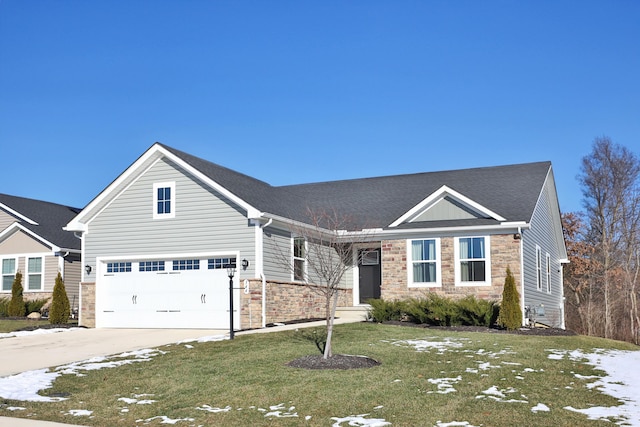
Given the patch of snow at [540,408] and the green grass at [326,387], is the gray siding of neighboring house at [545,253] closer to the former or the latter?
the green grass at [326,387]

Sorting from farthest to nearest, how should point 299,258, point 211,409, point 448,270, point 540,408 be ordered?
point 299,258 < point 448,270 < point 211,409 < point 540,408

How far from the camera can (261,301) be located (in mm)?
20594

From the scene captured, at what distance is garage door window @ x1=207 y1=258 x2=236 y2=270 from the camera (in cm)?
2114

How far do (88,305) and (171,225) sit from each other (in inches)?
157

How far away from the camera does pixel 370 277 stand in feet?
91.6

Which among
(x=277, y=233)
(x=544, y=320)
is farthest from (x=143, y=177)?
(x=544, y=320)

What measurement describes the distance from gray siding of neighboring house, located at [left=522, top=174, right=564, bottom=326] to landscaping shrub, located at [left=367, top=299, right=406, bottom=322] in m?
4.13

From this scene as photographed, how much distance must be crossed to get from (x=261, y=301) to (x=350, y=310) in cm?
575

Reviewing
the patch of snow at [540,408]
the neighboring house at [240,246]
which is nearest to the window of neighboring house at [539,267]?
the neighboring house at [240,246]

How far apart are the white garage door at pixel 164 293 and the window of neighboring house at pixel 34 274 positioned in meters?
7.70

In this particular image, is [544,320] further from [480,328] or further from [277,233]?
[277,233]

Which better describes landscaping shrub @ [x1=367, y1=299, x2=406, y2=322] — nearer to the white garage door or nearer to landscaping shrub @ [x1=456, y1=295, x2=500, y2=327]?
landscaping shrub @ [x1=456, y1=295, x2=500, y2=327]

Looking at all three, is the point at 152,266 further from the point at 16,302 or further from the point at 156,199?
the point at 16,302

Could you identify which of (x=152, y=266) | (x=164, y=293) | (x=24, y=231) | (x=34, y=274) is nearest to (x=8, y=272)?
(x=34, y=274)
